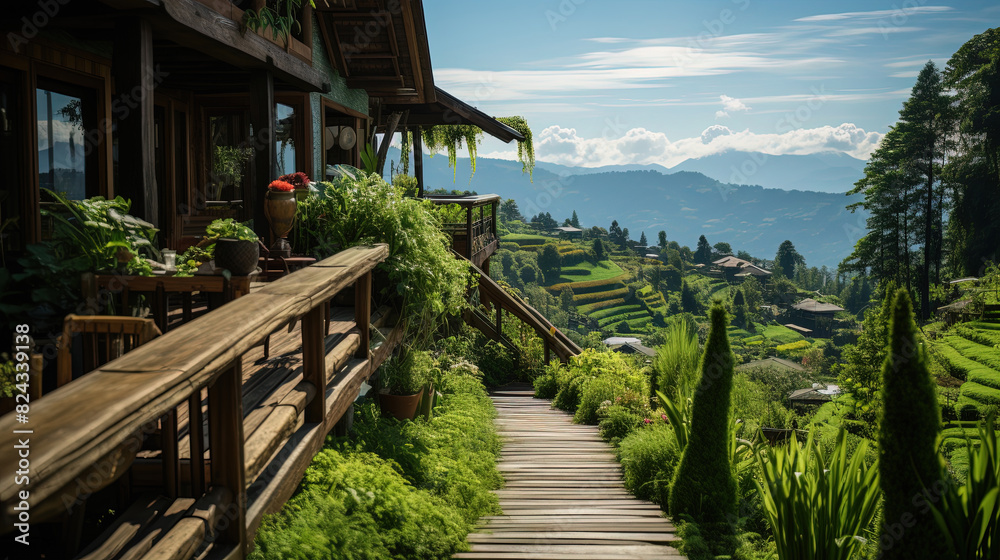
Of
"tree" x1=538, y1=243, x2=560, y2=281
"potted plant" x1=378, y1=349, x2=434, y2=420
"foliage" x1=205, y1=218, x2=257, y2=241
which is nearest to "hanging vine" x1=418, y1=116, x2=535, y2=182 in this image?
"potted plant" x1=378, y1=349, x2=434, y2=420

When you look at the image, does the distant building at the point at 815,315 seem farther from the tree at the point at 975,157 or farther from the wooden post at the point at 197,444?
the wooden post at the point at 197,444

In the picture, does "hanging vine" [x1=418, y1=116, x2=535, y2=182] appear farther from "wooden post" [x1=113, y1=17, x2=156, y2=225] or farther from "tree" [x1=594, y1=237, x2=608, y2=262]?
"tree" [x1=594, y1=237, x2=608, y2=262]

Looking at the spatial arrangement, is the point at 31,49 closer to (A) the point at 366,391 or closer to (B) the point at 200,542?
(A) the point at 366,391

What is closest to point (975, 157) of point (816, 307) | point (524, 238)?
point (816, 307)

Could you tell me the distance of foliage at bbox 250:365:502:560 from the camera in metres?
3.25

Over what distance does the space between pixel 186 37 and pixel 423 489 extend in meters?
3.84

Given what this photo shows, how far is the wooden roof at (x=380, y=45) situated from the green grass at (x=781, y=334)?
82.3 meters

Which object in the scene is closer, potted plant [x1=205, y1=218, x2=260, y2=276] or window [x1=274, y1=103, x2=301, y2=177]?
potted plant [x1=205, y1=218, x2=260, y2=276]

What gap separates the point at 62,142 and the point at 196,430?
508 centimetres

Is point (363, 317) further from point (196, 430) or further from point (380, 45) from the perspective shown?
point (380, 45)

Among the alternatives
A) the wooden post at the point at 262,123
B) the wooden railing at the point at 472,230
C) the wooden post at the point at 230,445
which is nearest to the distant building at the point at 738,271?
the wooden railing at the point at 472,230

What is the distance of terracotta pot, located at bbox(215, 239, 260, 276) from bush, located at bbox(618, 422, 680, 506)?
13.2 feet

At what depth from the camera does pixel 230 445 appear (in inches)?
92.0

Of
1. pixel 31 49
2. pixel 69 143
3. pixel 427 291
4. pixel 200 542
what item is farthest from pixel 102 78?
pixel 200 542
